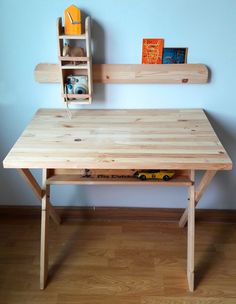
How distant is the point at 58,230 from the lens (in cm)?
189

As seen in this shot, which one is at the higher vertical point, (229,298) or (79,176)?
(79,176)

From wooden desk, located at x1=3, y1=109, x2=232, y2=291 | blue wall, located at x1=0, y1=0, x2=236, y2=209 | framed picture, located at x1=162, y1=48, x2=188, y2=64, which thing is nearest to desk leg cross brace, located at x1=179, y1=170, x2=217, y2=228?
wooden desk, located at x1=3, y1=109, x2=232, y2=291

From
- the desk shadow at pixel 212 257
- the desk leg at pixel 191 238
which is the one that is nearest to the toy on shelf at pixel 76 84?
the desk leg at pixel 191 238

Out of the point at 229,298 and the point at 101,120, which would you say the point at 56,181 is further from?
the point at 229,298

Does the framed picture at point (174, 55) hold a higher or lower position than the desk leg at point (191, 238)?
higher

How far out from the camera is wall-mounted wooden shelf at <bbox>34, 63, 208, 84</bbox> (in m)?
1.52

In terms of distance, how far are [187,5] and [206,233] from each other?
3.90 ft

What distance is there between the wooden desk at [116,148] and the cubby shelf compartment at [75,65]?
0.32 ft

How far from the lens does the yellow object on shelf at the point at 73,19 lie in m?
1.38

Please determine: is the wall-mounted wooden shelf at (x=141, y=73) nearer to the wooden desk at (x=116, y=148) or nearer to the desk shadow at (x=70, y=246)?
the wooden desk at (x=116, y=148)

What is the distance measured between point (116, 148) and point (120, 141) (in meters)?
0.06

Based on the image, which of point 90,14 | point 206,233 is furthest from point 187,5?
point 206,233

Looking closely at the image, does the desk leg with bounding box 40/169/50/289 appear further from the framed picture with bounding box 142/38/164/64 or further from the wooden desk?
the framed picture with bounding box 142/38/164/64

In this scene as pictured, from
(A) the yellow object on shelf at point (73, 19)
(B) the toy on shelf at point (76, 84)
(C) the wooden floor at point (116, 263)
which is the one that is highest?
(A) the yellow object on shelf at point (73, 19)
